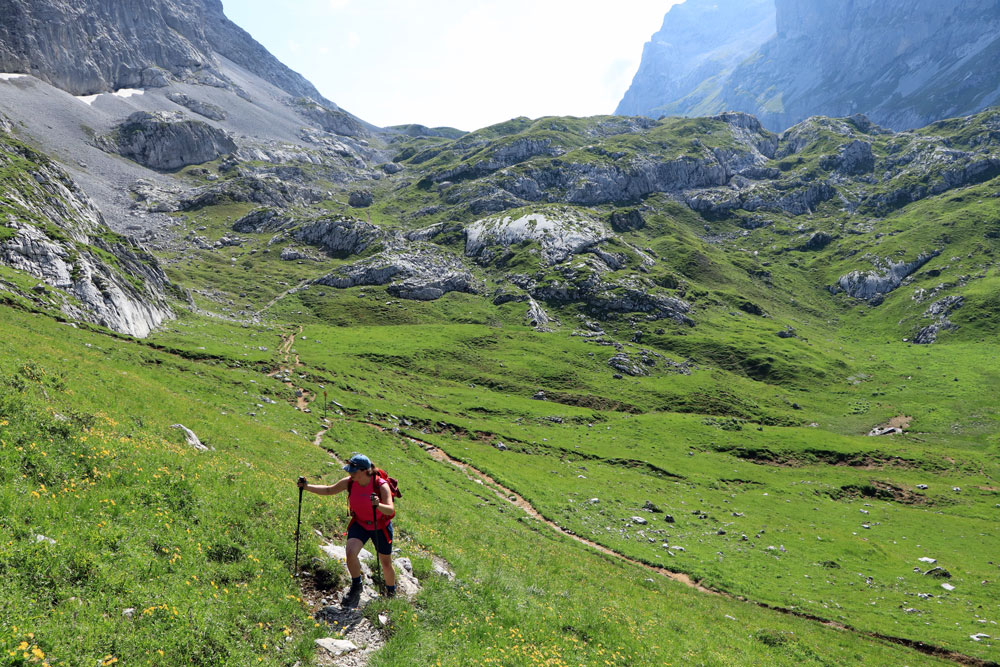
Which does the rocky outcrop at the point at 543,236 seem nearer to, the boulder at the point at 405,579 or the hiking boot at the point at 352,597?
the boulder at the point at 405,579

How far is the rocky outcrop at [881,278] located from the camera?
574ft

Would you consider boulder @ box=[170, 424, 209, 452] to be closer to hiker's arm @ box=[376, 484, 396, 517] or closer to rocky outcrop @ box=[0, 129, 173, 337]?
hiker's arm @ box=[376, 484, 396, 517]

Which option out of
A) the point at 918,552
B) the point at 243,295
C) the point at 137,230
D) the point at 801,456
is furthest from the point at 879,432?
the point at 137,230

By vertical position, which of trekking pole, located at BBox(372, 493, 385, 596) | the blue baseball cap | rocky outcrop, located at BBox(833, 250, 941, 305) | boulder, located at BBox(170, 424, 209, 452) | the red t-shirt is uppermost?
rocky outcrop, located at BBox(833, 250, 941, 305)

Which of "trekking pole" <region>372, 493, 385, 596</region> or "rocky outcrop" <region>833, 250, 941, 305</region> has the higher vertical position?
"rocky outcrop" <region>833, 250, 941, 305</region>

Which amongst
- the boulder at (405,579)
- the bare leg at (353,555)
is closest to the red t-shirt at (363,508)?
the bare leg at (353,555)

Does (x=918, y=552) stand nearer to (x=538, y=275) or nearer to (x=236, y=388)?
(x=236, y=388)

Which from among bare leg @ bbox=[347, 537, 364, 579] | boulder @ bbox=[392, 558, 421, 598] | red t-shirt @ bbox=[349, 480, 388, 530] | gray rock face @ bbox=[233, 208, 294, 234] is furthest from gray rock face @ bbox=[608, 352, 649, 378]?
gray rock face @ bbox=[233, 208, 294, 234]

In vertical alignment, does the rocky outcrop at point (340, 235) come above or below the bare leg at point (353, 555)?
above

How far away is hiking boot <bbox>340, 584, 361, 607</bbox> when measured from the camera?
11523 millimetres

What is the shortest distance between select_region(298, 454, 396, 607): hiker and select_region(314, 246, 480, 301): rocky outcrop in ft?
440

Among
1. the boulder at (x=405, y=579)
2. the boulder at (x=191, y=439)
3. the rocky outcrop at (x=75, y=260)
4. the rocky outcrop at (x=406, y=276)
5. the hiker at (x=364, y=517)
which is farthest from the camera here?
Result: the rocky outcrop at (x=406, y=276)

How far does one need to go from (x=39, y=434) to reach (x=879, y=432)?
4329 inches

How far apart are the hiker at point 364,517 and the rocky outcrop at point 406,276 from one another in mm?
134186
